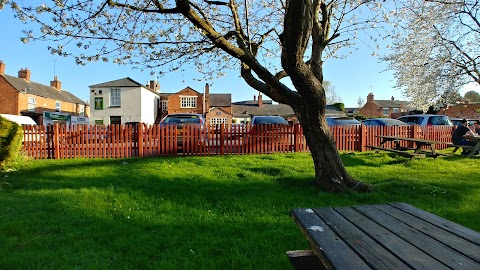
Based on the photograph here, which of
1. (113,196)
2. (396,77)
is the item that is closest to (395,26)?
(113,196)

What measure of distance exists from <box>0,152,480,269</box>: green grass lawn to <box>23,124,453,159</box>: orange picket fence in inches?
93.3

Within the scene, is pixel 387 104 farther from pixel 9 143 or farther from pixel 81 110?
pixel 9 143

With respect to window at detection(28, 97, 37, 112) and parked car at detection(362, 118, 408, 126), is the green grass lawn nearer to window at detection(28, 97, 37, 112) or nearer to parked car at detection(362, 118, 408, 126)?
parked car at detection(362, 118, 408, 126)

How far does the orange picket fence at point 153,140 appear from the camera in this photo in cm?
1093

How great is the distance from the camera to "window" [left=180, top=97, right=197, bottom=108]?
49106 millimetres

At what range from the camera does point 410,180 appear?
6.60 meters

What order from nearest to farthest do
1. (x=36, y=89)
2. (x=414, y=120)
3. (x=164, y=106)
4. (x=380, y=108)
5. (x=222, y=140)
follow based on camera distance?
(x=222, y=140) → (x=414, y=120) → (x=36, y=89) → (x=164, y=106) → (x=380, y=108)

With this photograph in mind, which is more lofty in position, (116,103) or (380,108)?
(380,108)

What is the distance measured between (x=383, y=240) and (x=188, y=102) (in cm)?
4896

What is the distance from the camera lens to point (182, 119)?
42.5 ft

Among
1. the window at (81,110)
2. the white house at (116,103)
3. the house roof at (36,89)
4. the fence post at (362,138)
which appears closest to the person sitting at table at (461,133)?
the fence post at (362,138)

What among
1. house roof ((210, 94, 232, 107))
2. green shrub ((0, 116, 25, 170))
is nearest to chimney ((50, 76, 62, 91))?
house roof ((210, 94, 232, 107))

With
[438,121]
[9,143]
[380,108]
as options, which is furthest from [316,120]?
[380,108]

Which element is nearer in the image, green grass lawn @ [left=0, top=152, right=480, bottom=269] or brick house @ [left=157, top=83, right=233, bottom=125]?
green grass lawn @ [left=0, top=152, right=480, bottom=269]
